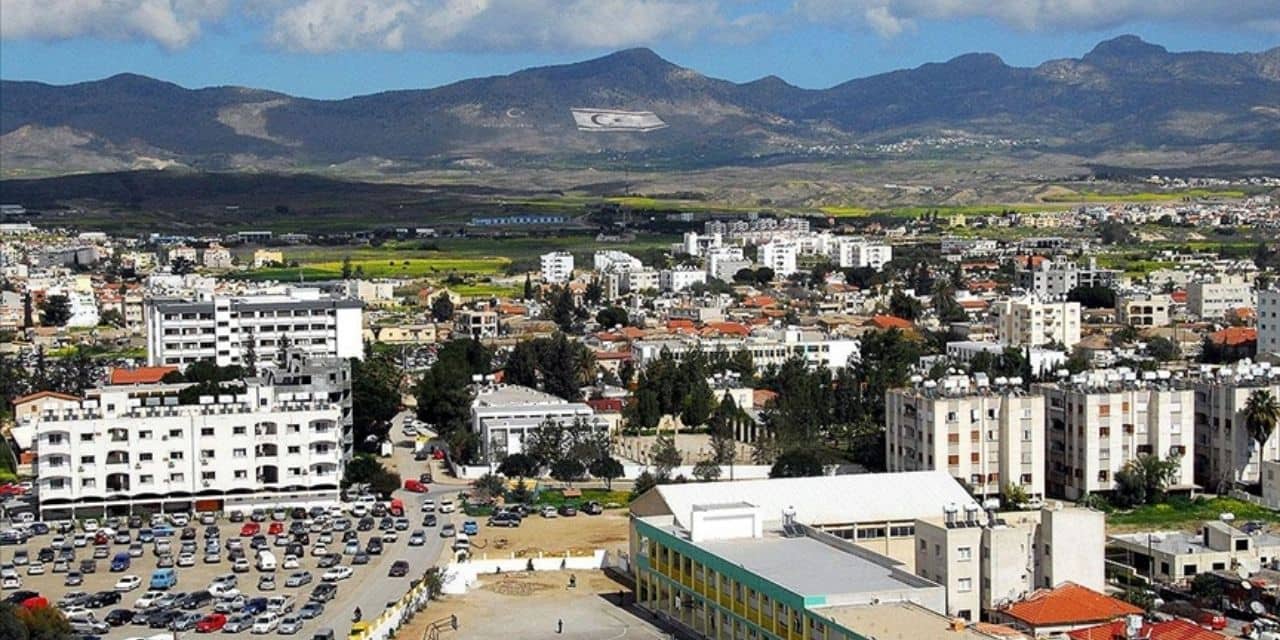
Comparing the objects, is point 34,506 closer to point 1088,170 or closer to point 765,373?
point 765,373

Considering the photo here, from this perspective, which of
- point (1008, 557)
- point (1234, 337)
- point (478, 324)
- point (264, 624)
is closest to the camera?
point (1008, 557)

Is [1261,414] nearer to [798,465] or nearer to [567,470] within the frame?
[798,465]

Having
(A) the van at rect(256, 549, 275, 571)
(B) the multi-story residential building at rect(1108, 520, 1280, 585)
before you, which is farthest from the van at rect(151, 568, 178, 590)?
(B) the multi-story residential building at rect(1108, 520, 1280, 585)

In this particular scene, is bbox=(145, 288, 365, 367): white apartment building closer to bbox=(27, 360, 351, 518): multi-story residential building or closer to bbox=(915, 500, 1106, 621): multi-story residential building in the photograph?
bbox=(27, 360, 351, 518): multi-story residential building

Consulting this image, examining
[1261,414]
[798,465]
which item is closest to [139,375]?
[798,465]

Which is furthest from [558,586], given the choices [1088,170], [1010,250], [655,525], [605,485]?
[1088,170]

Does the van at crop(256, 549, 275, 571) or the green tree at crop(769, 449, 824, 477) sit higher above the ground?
the green tree at crop(769, 449, 824, 477)

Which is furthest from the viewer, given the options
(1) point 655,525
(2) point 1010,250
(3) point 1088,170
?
(3) point 1088,170
